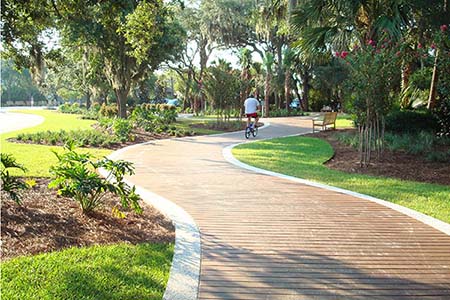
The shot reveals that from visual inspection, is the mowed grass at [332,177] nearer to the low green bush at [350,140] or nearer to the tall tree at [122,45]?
the low green bush at [350,140]

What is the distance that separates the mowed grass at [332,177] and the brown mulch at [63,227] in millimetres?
3760

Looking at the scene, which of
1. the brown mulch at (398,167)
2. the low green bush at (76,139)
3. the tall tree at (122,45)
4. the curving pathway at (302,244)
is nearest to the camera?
the curving pathway at (302,244)

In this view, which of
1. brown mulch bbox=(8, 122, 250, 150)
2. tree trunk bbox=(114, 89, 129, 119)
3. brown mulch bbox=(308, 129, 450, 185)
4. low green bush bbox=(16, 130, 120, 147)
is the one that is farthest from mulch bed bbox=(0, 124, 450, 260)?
tree trunk bbox=(114, 89, 129, 119)

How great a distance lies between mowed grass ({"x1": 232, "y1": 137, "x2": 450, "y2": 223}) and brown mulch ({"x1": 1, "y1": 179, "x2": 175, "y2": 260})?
12.3 ft

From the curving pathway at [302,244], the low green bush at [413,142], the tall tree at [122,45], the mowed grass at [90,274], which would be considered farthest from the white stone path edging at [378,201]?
the tall tree at [122,45]

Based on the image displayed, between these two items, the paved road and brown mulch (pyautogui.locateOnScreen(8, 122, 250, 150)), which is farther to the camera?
the paved road

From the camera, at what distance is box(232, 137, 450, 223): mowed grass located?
6461mm

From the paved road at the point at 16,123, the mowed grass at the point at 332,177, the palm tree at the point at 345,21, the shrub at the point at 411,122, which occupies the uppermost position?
the palm tree at the point at 345,21

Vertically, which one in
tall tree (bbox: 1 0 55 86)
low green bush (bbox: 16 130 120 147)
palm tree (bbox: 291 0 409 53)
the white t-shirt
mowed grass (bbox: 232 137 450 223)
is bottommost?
mowed grass (bbox: 232 137 450 223)

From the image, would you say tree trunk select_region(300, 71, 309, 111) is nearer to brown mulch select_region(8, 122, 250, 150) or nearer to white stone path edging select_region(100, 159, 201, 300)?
brown mulch select_region(8, 122, 250, 150)

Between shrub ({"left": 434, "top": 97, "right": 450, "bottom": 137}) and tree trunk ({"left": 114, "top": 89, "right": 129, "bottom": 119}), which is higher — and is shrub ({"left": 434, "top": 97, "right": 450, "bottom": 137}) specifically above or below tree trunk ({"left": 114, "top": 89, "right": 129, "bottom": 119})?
below

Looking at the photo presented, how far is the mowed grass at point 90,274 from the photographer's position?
3.21 metres

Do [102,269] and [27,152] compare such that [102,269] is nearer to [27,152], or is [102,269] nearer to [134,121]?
[27,152]

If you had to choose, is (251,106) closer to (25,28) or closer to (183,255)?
(25,28)
